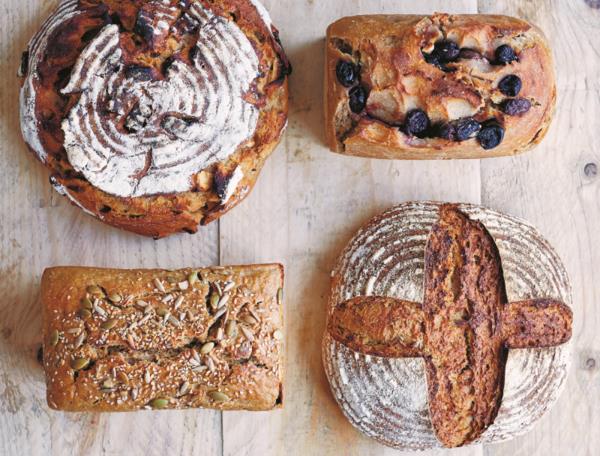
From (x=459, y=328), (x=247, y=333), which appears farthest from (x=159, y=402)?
(x=459, y=328)

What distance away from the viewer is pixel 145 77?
75.7 inches

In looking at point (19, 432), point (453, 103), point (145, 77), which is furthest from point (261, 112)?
point (19, 432)

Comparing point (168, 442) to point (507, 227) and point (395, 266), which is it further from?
point (507, 227)

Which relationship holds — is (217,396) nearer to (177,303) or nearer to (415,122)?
(177,303)

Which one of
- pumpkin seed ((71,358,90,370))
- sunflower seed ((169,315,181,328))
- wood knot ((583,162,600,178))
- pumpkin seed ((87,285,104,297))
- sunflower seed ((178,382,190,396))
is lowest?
sunflower seed ((178,382,190,396))

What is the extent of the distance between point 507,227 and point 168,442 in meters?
1.22

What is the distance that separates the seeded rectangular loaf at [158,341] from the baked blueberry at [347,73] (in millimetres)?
592

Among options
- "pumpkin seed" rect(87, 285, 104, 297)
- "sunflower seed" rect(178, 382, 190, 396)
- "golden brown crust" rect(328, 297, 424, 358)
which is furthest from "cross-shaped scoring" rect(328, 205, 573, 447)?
"pumpkin seed" rect(87, 285, 104, 297)

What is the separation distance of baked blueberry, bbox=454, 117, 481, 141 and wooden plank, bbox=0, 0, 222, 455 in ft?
2.69

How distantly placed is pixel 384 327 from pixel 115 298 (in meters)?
0.75

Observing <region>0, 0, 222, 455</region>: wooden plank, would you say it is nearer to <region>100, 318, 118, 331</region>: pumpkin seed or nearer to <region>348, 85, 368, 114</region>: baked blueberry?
<region>100, 318, 118, 331</region>: pumpkin seed

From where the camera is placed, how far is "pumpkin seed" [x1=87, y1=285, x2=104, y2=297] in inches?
79.9

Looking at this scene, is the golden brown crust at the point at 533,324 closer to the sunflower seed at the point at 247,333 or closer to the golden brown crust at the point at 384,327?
the golden brown crust at the point at 384,327

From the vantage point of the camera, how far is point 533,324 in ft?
6.76
